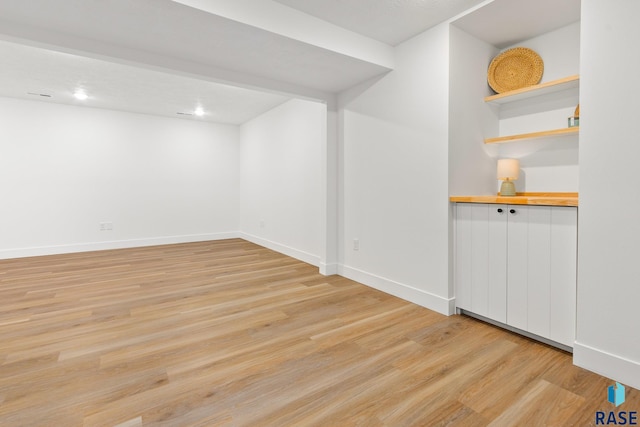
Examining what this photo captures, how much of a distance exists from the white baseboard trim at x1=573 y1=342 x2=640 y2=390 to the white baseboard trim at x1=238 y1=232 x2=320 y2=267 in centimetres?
290

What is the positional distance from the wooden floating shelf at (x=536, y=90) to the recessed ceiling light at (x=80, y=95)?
5166 millimetres

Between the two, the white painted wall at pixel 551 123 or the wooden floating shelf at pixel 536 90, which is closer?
the wooden floating shelf at pixel 536 90

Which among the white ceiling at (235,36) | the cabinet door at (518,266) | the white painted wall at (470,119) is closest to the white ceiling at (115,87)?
the white ceiling at (235,36)

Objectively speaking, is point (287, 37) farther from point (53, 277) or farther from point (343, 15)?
point (53, 277)

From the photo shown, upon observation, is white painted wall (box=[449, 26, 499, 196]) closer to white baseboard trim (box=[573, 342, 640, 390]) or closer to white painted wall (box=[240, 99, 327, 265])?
white baseboard trim (box=[573, 342, 640, 390])

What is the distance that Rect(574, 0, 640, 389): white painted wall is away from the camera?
166 cm

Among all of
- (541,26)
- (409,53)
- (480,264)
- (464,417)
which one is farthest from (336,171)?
(464,417)

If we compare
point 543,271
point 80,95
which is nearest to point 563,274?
point 543,271

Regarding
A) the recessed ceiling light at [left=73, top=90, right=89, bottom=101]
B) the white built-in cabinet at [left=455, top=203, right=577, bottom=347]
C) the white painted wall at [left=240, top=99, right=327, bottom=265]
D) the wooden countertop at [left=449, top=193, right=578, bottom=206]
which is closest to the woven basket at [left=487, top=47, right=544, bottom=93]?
the wooden countertop at [left=449, top=193, right=578, bottom=206]

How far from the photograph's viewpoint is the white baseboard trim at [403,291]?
8.70ft

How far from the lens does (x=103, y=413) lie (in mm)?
1483

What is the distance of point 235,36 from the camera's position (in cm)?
240

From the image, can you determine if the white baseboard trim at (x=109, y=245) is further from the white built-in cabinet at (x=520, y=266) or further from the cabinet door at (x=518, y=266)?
the cabinet door at (x=518, y=266)

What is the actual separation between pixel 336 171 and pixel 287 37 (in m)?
1.74
